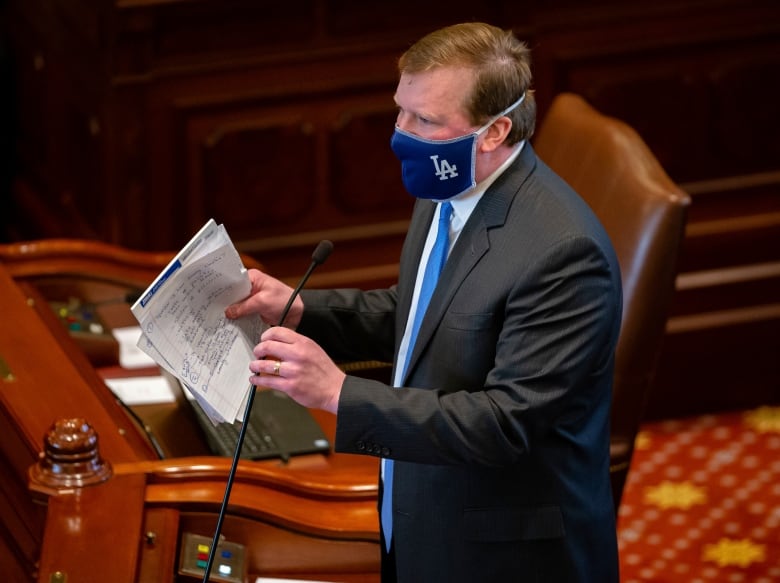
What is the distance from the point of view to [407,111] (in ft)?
6.50

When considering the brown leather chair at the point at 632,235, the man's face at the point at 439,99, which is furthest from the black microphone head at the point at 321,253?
the brown leather chair at the point at 632,235

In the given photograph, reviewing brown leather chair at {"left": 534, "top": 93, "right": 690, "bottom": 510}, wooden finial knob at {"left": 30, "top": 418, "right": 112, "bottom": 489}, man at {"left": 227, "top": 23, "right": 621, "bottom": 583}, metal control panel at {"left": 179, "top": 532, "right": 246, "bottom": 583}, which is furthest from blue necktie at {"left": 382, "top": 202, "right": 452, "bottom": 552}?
brown leather chair at {"left": 534, "top": 93, "right": 690, "bottom": 510}

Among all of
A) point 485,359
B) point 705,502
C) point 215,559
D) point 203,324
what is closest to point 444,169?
point 485,359

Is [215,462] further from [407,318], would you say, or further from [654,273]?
[654,273]

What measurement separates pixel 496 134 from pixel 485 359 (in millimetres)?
328

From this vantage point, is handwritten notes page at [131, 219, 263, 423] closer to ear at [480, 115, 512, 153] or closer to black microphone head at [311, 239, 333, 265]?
black microphone head at [311, 239, 333, 265]

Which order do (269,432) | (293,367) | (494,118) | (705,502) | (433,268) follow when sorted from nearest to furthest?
(293,367)
(494,118)
(433,268)
(269,432)
(705,502)

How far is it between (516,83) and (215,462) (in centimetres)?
79

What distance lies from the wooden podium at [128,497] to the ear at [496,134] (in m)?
0.65

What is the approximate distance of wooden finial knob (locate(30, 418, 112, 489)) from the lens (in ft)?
6.92

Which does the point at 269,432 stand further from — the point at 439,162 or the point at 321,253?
the point at 439,162

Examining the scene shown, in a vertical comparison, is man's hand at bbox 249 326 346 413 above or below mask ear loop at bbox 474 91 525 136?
below

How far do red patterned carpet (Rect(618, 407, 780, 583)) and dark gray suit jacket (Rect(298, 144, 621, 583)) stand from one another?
1.53m

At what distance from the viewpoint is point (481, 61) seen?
75.9 inches
